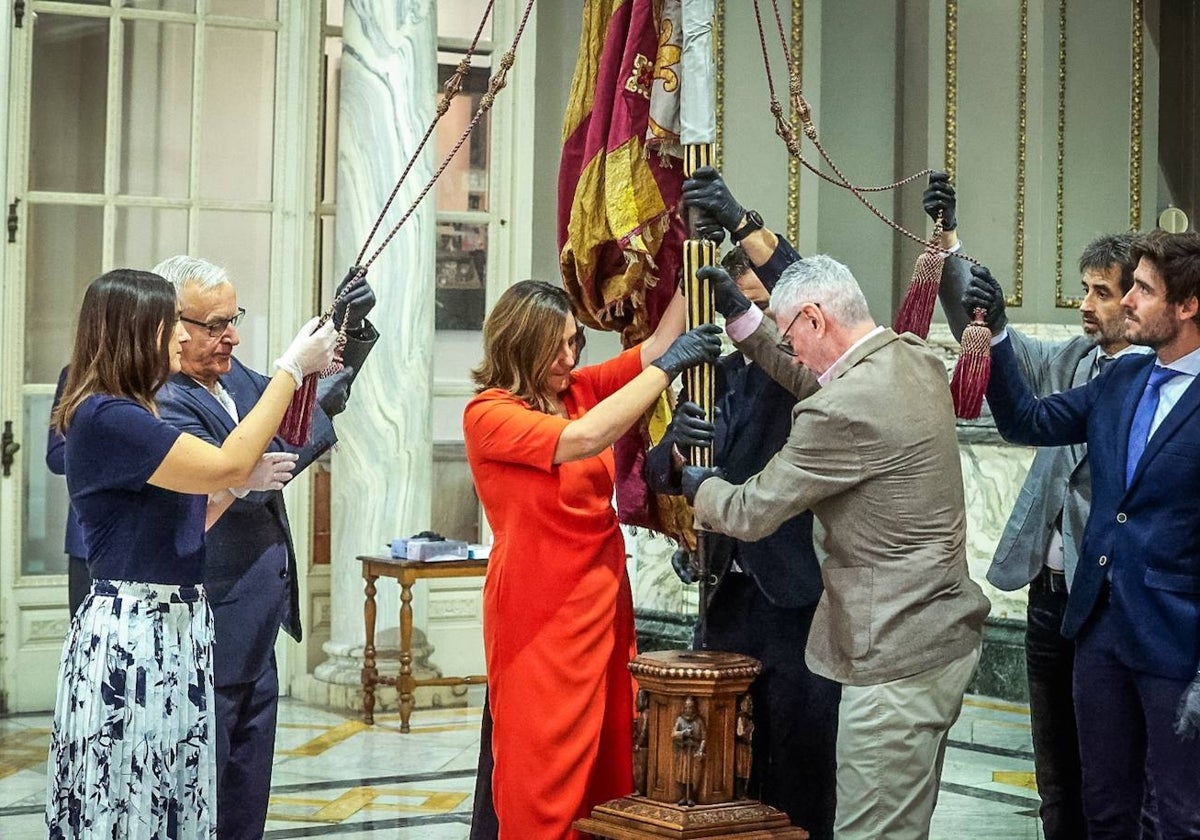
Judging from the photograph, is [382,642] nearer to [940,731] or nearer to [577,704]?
[577,704]

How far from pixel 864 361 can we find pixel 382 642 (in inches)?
157

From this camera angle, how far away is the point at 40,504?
6684mm

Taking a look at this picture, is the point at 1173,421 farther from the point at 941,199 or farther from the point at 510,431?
the point at 510,431

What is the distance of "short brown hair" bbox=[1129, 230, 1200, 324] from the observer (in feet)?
10.6

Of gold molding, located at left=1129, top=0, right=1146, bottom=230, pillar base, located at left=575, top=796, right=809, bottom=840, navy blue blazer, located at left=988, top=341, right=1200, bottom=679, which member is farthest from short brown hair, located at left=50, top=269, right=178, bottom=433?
gold molding, located at left=1129, top=0, right=1146, bottom=230

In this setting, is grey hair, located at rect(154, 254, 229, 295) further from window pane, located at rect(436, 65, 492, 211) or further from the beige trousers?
window pane, located at rect(436, 65, 492, 211)

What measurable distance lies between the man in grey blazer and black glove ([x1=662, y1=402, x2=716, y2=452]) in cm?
79

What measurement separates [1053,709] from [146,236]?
441 cm

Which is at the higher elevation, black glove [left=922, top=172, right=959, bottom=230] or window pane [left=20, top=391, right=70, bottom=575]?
black glove [left=922, top=172, right=959, bottom=230]

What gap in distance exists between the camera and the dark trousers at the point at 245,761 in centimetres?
357

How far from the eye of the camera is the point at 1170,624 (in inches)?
124

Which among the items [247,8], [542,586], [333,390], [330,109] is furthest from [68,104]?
[542,586]

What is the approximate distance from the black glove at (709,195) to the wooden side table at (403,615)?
326 cm

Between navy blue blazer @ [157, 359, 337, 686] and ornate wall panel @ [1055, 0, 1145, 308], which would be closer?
navy blue blazer @ [157, 359, 337, 686]
